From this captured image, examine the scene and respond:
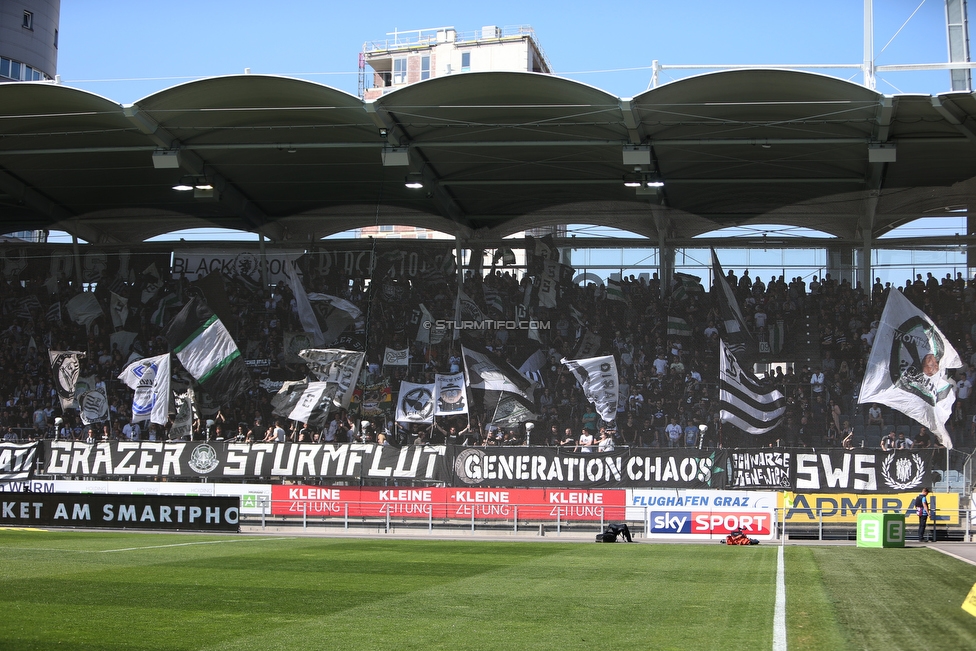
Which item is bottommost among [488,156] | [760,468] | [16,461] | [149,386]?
[16,461]

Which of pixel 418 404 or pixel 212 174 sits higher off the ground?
pixel 212 174

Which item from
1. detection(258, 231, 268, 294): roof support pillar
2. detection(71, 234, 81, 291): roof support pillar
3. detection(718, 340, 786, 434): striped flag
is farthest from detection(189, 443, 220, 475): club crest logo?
detection(718, 340, 786, 434): striped flag

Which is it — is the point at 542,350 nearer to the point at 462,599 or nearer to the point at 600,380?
the point at 600,380

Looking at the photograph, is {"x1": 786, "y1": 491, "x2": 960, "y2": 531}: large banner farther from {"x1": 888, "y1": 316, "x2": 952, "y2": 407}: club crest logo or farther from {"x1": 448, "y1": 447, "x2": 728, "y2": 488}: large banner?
{"x1": 888, "y1": 316, "x2": 952, "y2": 407}: club crest logo

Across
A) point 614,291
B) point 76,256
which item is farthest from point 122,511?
point 614,291

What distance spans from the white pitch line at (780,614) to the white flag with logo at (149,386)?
2186cm

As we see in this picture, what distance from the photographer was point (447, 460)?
89.9 feet

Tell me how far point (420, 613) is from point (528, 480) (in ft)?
58.8

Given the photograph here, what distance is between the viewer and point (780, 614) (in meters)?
9.20

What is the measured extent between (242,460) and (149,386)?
476 centimetres

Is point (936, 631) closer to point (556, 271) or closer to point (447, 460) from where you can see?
point (447, 460)

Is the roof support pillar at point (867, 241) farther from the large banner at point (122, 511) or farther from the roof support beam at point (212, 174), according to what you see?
the large banner at point (122, 511)

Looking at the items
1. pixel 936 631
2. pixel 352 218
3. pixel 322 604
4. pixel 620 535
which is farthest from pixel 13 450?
pixel 936 631

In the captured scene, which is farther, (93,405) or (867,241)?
(93,405)
